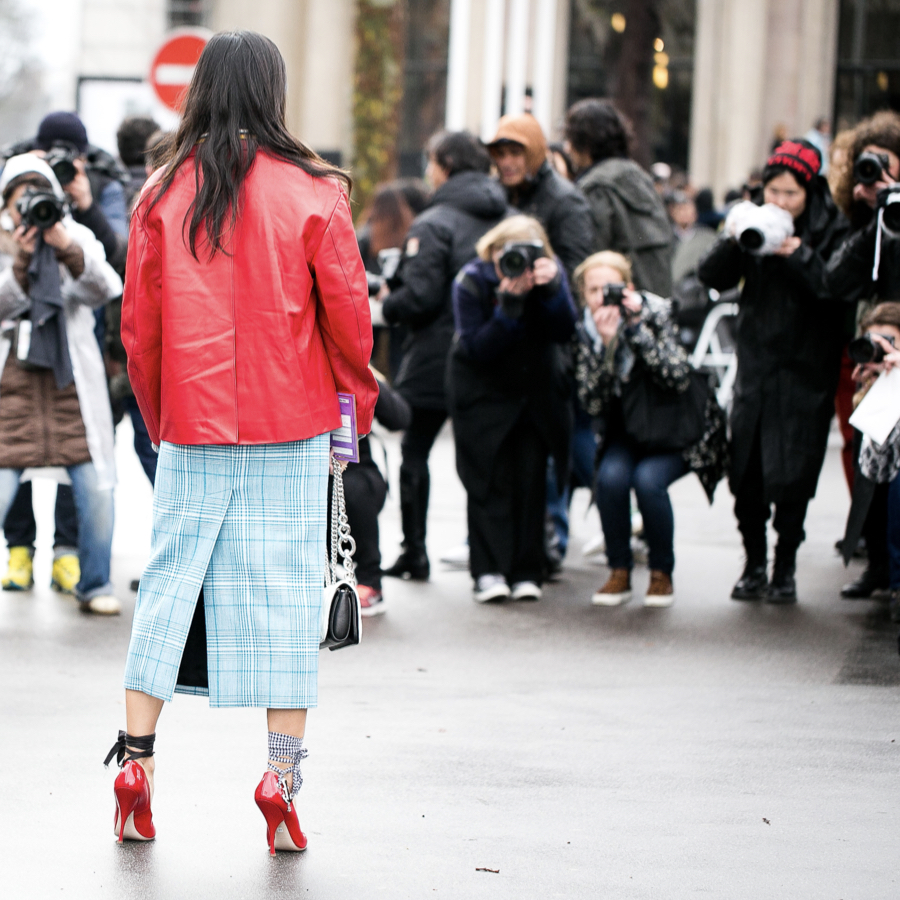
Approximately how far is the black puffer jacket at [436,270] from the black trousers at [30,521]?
1689mm

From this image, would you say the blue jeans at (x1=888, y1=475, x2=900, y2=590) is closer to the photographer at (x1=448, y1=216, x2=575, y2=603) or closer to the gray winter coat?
the photographer at (x1=448, y1=216, x2=575, y2=603)

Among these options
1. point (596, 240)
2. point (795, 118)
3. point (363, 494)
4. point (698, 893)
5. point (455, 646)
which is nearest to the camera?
point (698, 893)

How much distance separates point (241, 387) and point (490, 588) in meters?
3.56

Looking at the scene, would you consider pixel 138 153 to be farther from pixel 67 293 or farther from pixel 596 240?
pixel 596 240

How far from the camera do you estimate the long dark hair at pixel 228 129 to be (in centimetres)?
395

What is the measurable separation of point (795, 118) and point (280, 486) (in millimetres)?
18966

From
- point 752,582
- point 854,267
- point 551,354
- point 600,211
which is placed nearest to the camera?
point 854,267

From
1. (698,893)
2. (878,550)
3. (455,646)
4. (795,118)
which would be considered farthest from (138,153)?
(795,118)

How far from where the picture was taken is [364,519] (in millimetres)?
7117

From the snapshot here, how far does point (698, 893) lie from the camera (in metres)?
3.86

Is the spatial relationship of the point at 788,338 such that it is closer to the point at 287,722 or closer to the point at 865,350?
the point at 865,350

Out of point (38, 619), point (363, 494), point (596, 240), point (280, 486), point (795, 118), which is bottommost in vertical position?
point (38, 619)

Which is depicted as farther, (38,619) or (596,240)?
Answer: (596,240)

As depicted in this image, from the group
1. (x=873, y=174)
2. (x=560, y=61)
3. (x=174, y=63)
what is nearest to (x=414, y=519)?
(x=873, y=174)
